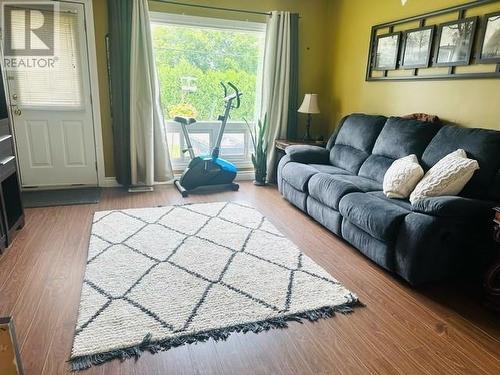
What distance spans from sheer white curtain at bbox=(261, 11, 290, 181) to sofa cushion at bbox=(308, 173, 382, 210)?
1.56m

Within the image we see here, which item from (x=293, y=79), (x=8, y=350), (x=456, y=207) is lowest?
(x=8, y=350)

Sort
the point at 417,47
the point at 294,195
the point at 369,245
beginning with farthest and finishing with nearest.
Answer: the point at 294,195 → the point at 417,47 → the point at 369,245

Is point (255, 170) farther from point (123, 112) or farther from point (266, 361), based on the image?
point (266, 361)

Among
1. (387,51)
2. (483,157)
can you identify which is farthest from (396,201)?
(387,51)

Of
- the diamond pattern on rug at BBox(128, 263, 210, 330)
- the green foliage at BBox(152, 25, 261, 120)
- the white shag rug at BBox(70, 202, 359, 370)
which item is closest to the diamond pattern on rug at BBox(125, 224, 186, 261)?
the white shag rug at BBox(70, 202, 359, 370)

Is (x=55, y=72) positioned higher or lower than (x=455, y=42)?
lower

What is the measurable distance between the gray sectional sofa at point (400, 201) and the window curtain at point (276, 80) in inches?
40.4

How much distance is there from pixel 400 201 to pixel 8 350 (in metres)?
2.53

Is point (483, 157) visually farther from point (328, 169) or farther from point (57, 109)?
point (57, 109)

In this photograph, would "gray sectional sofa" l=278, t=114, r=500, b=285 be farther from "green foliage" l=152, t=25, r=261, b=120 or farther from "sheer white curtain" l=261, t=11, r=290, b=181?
"green foliage" l=152, t=25, r=261, b=120

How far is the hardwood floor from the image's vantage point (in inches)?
62.8

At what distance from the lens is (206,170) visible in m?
4.27

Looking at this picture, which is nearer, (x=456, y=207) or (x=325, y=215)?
(x=456, y=207)

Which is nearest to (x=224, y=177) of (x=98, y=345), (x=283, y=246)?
(x=283, y=246)
